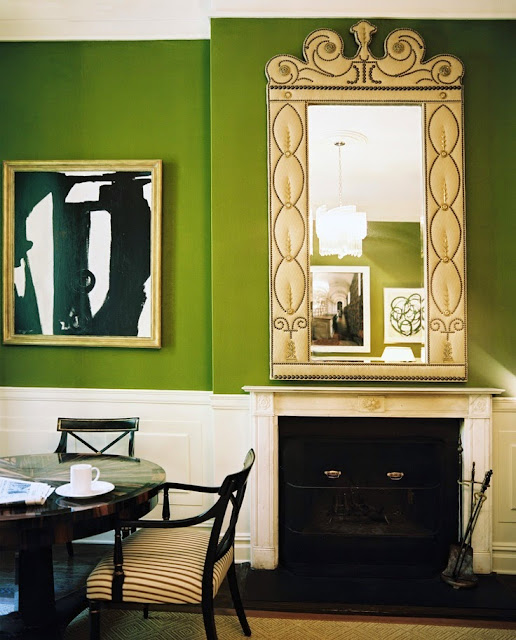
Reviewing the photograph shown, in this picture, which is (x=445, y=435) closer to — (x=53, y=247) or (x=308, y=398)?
(x=308, y=398)

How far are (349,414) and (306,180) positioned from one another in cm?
122

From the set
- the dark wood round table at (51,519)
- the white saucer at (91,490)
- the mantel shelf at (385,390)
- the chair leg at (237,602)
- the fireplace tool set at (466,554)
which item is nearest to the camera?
the dark wood round table at (51,519)

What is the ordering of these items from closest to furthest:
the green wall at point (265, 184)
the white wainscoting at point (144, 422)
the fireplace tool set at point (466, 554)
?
1. the fireplace tool set at point (466, 554)
2. the green wall at point (265, 184)
3. the white wainscoting at point (144, 422)

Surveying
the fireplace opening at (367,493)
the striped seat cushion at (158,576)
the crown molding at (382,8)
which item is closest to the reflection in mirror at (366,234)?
the fireplace opening at (367,493)

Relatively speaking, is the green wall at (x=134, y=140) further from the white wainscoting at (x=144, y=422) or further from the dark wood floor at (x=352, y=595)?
the dark wood floor at (x=352, y=595)

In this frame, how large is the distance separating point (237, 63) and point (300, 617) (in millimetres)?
2692

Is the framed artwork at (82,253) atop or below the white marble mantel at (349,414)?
atop

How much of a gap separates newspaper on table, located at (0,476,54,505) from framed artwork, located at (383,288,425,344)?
176 centimetres

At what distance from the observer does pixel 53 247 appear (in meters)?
3.21

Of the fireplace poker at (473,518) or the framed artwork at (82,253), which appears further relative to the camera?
the framed artwork at (82,253)

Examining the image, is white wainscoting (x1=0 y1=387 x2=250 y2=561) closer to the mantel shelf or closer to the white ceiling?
the mantel shelf

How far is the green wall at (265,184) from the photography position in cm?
297

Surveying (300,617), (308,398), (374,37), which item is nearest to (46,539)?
(300,617)

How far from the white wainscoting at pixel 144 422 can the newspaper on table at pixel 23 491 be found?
1101mm
